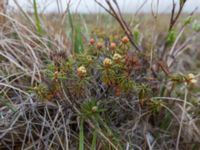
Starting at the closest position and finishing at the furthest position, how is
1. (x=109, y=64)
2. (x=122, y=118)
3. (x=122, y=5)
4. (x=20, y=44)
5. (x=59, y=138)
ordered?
(x=109, y=64)
(x=59, y=138)
(x=122, y=118)
(x=20, y=44)
(x=122, y=5)

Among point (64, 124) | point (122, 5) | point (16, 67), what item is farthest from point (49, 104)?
point (122, 5)

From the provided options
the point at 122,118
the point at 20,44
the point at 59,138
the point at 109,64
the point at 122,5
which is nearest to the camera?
the point at 109,64

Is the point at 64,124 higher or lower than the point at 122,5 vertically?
lower

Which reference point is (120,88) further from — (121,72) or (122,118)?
(122,118)

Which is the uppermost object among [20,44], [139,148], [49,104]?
[20,44]

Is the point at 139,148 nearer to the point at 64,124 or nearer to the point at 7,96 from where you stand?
the point at 64,124

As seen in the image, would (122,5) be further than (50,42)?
Yes
